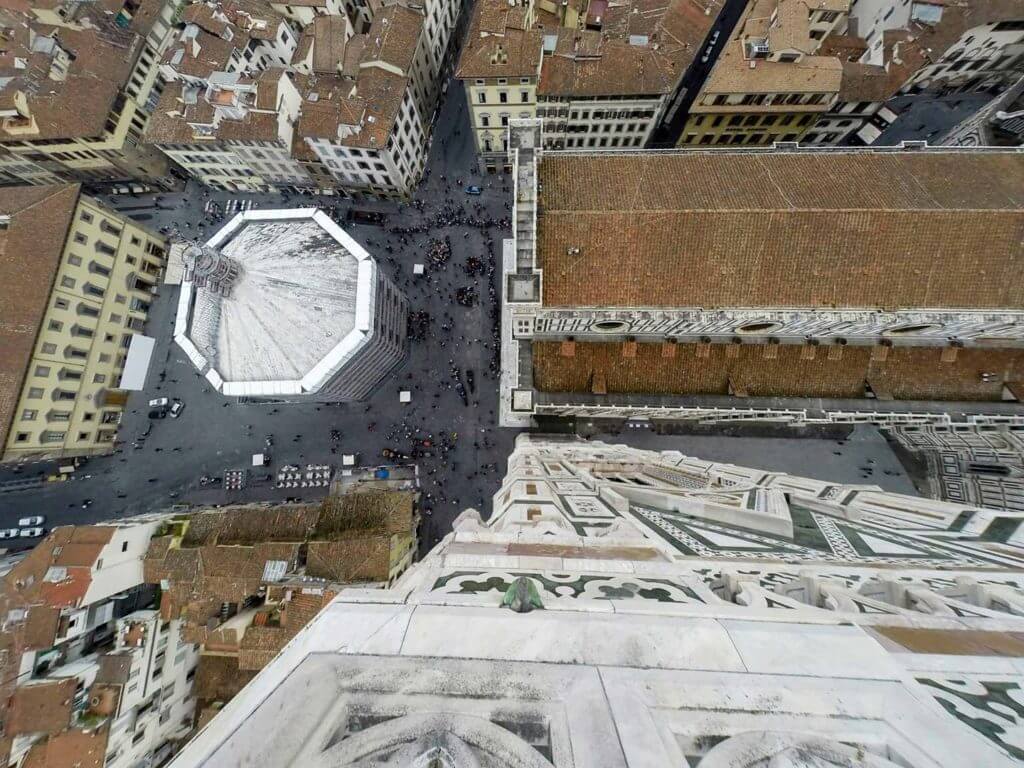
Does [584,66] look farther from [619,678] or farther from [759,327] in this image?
[619,678]

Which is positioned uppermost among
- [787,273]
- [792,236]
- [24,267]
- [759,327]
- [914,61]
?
[914,61]

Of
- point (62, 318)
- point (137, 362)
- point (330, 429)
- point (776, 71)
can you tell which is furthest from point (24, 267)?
point (776, 71)

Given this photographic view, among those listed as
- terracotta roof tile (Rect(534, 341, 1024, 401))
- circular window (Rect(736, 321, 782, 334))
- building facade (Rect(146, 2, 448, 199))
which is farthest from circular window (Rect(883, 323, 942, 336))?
building facade (Rect(146, 2, 448, 199))

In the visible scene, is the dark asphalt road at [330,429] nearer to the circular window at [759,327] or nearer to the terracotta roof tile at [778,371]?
the terracotta roof tile at [778,371]

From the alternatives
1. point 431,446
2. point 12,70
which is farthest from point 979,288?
point 12,70

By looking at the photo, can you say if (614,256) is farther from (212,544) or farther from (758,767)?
(212,544)
